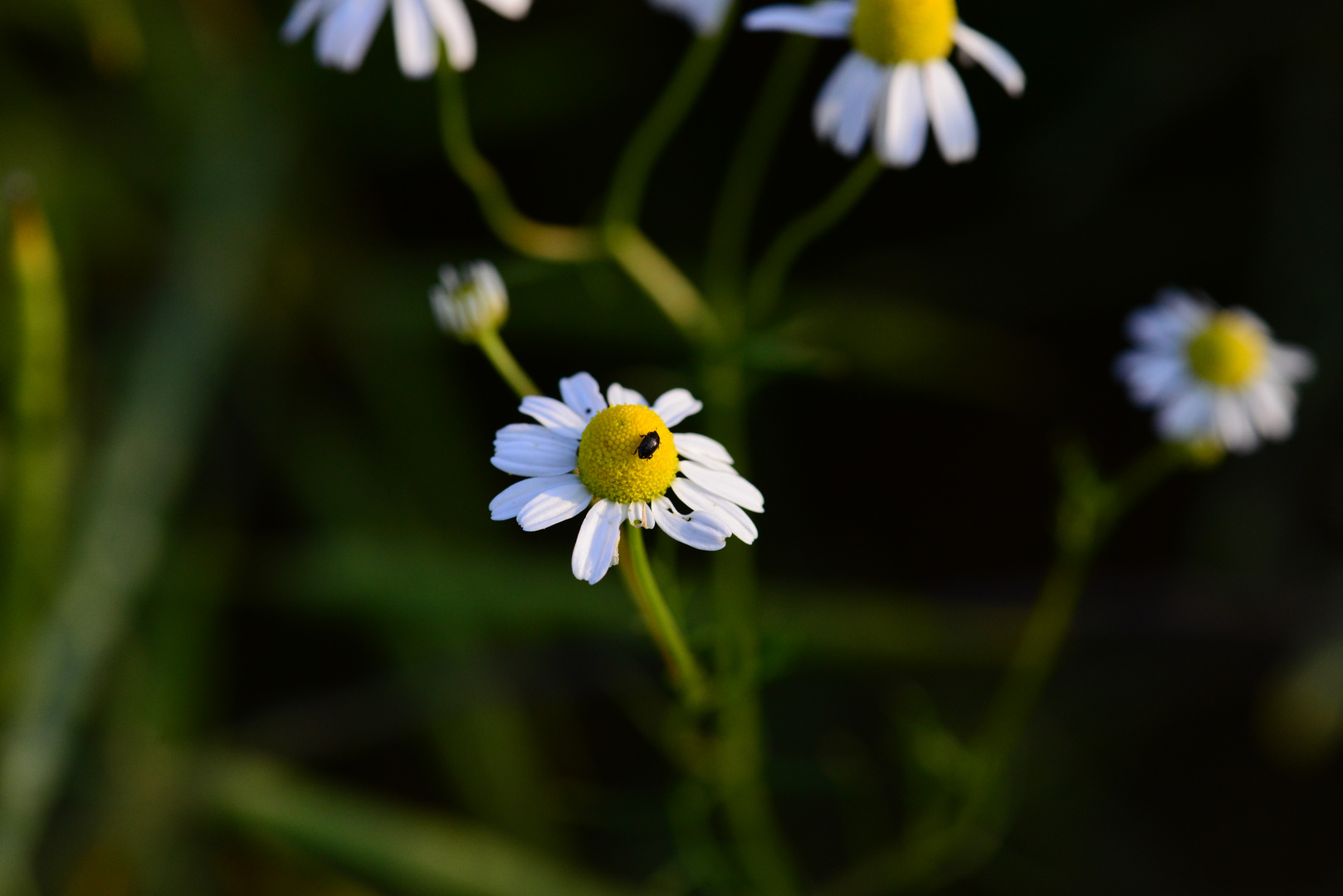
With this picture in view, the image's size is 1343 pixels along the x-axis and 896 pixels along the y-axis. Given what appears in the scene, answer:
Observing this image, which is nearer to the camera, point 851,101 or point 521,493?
point 521,493

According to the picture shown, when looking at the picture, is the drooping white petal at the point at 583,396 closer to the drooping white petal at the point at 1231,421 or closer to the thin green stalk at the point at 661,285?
the thin green stalk at the point at 661,285

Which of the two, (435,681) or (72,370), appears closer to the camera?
(435,681)

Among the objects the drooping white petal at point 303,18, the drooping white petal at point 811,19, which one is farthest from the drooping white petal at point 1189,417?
the drooping white petal at point 303,18

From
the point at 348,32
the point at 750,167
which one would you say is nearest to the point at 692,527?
the point at 348,32

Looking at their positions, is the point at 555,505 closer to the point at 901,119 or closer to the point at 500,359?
the point at 500,359

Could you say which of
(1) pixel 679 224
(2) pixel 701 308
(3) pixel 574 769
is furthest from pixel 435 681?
(1) pixel 679 224

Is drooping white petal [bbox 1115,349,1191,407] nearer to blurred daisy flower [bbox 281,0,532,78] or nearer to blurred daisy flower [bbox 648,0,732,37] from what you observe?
blurred daisy flower [bbox 648,0,732,37]

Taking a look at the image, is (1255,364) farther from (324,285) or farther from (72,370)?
(72,370)

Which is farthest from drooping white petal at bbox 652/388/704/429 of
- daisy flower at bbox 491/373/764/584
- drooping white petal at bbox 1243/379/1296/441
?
drooping white petal at bbox 1243/379/1296/441
